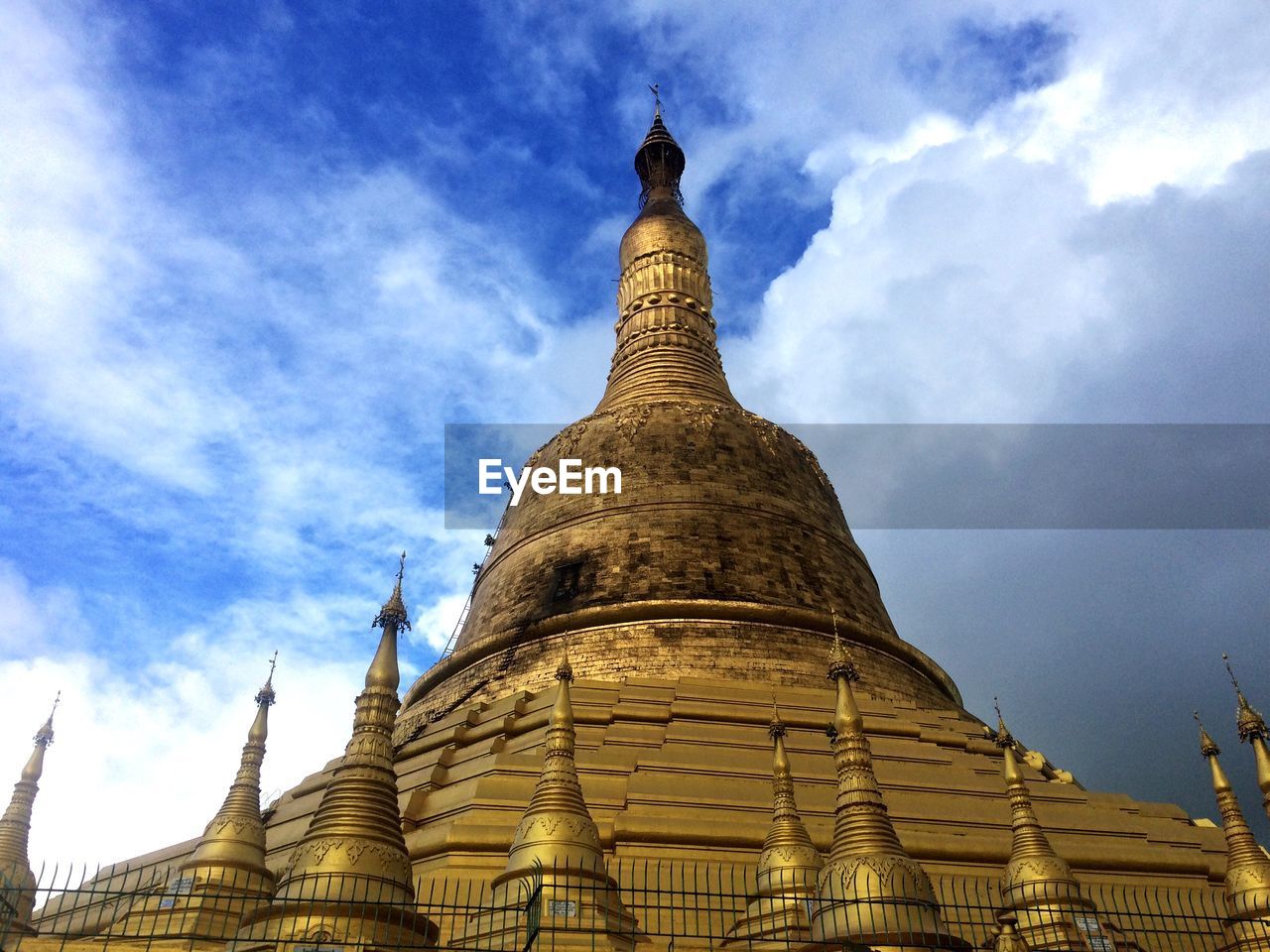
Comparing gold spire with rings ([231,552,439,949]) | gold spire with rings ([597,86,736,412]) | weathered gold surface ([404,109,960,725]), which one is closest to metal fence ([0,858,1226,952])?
gold spire with rings ([231,552,439,949])

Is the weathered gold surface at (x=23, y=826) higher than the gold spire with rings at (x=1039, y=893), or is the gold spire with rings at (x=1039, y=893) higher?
the weathered gold surface at (x=23, y=826)

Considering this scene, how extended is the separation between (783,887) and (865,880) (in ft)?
4.78

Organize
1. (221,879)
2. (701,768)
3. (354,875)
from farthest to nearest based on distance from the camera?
(701,768), (221,879), (354,875)

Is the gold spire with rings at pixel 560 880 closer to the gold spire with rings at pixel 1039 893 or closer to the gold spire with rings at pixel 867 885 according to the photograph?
the gold spire with rings at pixel 867 885

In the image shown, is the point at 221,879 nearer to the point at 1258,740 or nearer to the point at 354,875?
the point at 354,875

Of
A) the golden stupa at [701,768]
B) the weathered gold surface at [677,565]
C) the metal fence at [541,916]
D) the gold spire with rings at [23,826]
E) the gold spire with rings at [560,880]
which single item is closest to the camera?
the metal fence at [541,916]

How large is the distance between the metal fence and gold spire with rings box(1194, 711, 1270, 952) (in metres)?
0.54

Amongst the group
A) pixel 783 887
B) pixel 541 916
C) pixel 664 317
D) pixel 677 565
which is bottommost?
pixel 541 916

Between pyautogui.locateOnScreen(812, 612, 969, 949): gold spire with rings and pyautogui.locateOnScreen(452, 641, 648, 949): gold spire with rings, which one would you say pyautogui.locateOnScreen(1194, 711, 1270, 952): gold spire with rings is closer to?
pyautogui.locateOnScreen(812, 612, 969, 949): gold spire with rings

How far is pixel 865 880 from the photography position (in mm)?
8125

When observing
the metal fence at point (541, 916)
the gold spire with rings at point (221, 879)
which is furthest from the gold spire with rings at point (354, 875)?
the gold spire with rings at point (221, 879)

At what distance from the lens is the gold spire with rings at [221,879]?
31.4 ft

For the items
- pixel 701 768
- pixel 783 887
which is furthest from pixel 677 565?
pixel 783 887

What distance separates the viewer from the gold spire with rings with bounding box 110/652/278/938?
31.4ft
